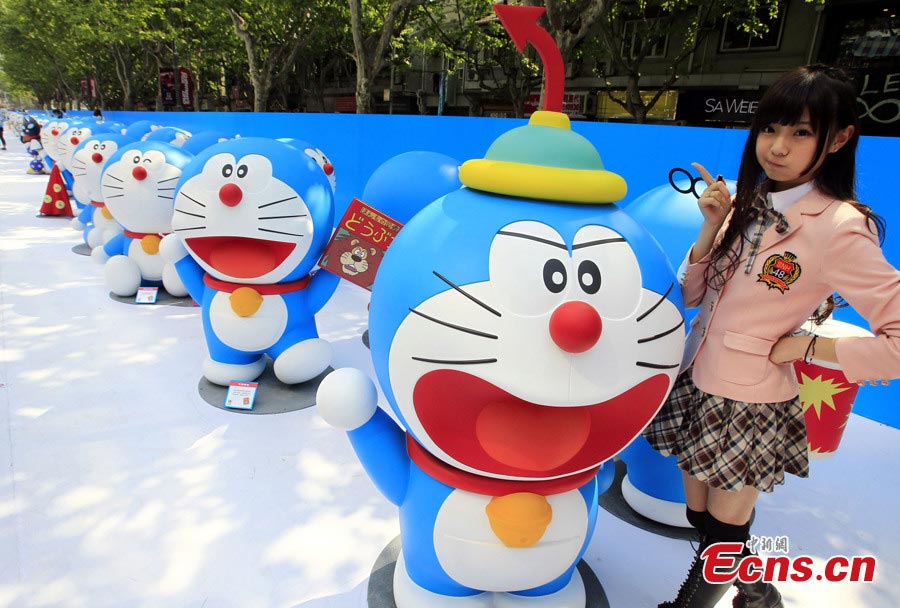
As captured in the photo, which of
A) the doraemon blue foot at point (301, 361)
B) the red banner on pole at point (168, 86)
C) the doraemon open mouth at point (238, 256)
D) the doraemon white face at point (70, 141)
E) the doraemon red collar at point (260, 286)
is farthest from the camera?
the red banner on pole at point (168, 86)

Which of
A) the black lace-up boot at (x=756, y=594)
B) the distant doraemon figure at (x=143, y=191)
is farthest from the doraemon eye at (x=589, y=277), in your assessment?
the distant doraemon figure at (x=143, y=191)

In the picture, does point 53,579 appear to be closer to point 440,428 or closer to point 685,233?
point 440,428

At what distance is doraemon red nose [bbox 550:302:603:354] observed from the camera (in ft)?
4.15

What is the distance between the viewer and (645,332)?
1.43m

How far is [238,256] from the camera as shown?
3.17 meters

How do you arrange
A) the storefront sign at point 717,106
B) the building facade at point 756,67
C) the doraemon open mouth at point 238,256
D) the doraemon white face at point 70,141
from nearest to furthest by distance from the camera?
the doraemon open mouth at point 238,256, the doraemon white face at point 70,141, the building facade at point 756,67, the storefront sign at point 717,106

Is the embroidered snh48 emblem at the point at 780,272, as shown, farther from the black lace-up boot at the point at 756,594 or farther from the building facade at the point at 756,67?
the building facade at the point at 756,67

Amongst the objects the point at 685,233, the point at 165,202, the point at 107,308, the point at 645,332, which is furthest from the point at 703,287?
the point at 107,308

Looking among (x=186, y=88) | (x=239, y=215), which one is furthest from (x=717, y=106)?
(x=186, y=88)

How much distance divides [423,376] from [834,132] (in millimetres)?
1145

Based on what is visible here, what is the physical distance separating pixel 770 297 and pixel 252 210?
245 centimetres

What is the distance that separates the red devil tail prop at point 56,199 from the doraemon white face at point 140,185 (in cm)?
477

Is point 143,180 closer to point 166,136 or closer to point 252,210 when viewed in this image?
point 166,136

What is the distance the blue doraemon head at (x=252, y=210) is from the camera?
2.98 m
